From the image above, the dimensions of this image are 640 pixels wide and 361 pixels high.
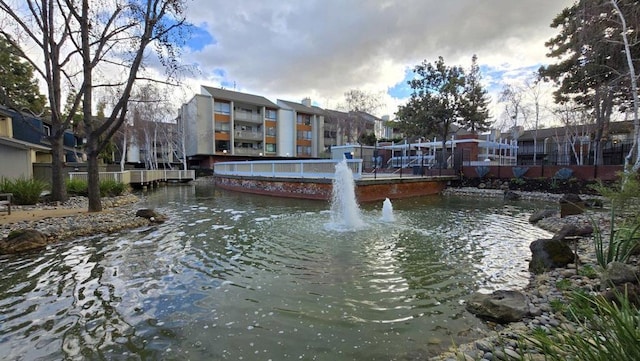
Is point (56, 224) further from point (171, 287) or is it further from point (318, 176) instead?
point (318, 176)

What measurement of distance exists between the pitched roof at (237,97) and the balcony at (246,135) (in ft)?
13.3

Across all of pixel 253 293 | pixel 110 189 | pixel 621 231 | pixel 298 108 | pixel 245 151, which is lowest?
pixel 253 293

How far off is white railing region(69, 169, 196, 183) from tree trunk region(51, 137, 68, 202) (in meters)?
3.80

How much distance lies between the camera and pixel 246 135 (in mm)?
42312

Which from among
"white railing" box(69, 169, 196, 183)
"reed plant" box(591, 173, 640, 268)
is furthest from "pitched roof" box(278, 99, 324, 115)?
"reed plant" box(591, 173, 640, 268)

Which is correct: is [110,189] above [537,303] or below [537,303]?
above

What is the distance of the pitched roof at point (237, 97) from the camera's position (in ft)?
132

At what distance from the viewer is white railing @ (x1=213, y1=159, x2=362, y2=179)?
15.4 meters

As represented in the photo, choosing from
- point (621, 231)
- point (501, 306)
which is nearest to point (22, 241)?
point (501, 306)

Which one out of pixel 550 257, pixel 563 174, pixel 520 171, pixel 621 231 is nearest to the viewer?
pixel 621 231

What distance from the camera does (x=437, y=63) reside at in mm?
24781

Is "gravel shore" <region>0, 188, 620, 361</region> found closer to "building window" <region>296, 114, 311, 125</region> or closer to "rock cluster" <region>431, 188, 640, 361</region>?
"rock cluster" <region>431, 188, 640, 361</region>

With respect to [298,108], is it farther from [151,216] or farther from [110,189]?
[151,216]

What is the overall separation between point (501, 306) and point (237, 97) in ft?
140
